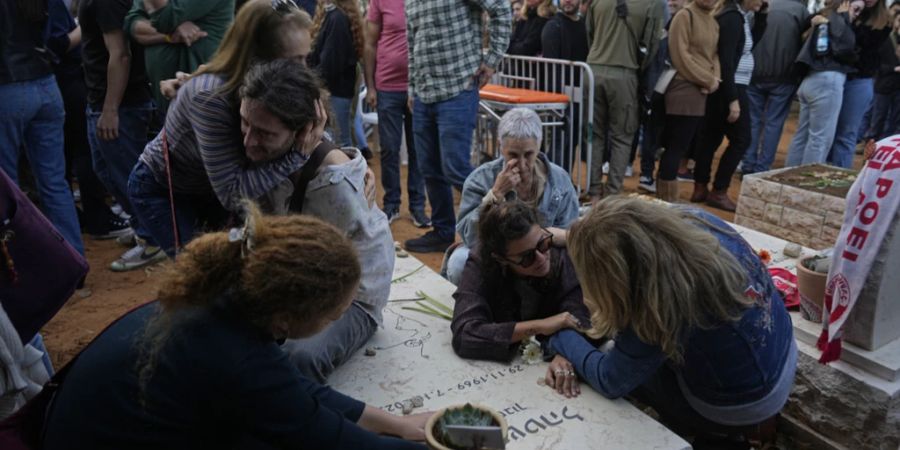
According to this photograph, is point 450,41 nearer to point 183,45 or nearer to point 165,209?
point 183,45

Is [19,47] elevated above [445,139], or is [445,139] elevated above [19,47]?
[19,47]

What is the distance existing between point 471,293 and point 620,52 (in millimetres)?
3418

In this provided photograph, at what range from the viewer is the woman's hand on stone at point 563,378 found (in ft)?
7.59

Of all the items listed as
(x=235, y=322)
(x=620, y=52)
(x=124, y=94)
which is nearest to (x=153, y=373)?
(x=235, y=322)

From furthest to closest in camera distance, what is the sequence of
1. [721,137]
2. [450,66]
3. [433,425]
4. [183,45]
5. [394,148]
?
[721,137] < [394,148] < [450,66] < [183,45] < [433,425]

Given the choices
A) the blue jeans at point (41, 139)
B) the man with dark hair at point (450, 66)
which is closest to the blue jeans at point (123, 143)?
the blue jeans at point (41, 139)

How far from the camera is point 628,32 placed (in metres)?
5.29

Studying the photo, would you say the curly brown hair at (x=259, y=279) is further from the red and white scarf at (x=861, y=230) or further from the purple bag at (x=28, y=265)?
the red and white scarf at (x=861, y=230)

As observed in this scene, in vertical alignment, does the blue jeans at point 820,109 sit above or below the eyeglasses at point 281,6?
below

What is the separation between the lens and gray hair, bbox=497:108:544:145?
312 cm

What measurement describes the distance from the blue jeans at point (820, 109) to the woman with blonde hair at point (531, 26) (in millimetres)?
2358

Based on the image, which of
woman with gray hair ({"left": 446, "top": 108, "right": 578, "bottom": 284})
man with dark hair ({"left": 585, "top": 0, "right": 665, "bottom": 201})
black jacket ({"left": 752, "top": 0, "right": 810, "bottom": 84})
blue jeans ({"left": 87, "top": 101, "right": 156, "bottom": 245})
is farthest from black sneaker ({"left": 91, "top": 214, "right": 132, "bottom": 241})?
black jacket ({"left": 752, "top": 0, "right": 810, "bottom": 84})

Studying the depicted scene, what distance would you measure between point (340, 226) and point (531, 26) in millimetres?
4691

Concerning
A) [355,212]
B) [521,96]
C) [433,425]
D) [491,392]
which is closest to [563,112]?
[521,96]
